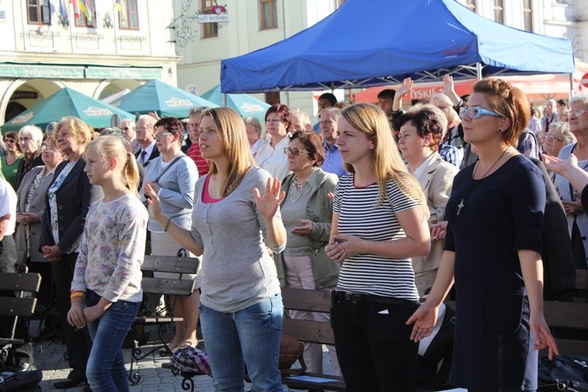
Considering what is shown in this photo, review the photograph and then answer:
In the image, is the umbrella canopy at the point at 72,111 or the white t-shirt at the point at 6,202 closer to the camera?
the white t-shirt at the point at 6,202

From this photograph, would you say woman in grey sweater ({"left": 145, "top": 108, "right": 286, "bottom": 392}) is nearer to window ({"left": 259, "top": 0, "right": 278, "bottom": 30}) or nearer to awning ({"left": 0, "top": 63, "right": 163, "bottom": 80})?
awning ({"left": 0, "top": 63, "right": 163, "bottom": 80})

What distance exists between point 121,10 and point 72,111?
15.9 m

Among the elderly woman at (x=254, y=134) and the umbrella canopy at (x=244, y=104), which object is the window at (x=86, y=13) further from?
the elderly woman at (x=254, y=134)

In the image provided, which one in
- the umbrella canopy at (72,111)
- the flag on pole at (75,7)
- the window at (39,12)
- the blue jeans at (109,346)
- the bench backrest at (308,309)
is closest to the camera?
the blue jeans at (109,346)

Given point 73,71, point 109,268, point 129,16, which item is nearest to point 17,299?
point 109,268

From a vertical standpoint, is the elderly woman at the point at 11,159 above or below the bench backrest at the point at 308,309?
above

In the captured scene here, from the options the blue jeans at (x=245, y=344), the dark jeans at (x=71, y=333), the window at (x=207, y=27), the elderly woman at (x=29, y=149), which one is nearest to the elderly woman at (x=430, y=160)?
the blue jeans at (x=245, y=344)

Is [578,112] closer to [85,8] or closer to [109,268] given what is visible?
[109,268]

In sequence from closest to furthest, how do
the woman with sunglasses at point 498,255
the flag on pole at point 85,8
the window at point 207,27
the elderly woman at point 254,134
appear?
the woman with sunglasses at point 498,255 < the elderly woman at point 254,134 < the flag on pole at point 85,8 < the window at point 207,27

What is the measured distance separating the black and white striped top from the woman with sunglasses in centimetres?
48

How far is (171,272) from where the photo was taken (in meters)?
8.41

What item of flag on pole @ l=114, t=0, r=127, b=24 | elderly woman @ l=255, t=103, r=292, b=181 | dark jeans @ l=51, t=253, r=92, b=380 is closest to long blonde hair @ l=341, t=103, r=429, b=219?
dark jeans @ l=51, t=253, r=92, b=380

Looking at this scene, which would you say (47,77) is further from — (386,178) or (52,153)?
(386,178)

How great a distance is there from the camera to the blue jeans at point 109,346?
18.2 feet
